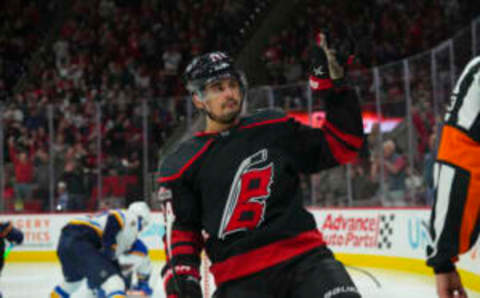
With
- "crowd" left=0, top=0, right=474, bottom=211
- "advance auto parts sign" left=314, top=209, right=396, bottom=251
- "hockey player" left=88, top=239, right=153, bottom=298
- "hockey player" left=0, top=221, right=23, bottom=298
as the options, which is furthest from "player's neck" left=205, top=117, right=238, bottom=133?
"advance auto parts sign" left=314, top=209, right=396, bottom=251

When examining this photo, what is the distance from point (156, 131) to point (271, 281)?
318 inches

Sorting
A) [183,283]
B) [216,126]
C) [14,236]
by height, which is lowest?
[14,236]

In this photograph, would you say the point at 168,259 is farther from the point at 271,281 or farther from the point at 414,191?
the point at 414,191

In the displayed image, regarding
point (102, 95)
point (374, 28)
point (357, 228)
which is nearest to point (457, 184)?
point (357, 228)

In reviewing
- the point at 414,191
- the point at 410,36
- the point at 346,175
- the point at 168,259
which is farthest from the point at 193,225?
the point at 410,36

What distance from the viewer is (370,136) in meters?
8.72

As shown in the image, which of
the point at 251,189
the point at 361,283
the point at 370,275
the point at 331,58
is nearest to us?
the point at 331,58

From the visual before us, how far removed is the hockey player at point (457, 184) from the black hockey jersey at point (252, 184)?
64 cm

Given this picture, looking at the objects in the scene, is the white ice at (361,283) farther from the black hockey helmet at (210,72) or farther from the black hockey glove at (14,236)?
the black hockey helmet at (210,72)

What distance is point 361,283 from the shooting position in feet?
23.8

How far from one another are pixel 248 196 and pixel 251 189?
0.02 m

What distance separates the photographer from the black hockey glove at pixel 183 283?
8.22 ft

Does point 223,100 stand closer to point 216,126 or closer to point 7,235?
point 216,126

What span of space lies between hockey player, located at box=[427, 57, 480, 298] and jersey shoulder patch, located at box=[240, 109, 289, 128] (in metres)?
0.83
